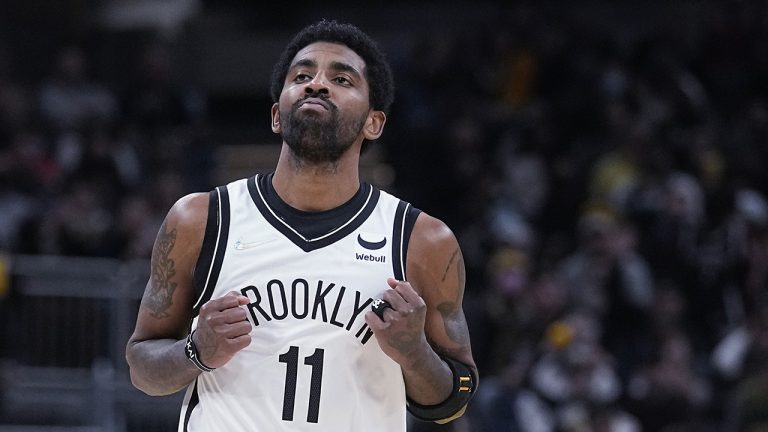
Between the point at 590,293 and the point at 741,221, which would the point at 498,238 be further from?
the point at 741,221

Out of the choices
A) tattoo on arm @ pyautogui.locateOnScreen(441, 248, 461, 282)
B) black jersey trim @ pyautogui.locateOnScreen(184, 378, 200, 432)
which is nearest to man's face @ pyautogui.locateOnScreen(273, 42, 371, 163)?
tattoo on arm @ pyautogui.locateOnScreen(441, 248, 461, 282)

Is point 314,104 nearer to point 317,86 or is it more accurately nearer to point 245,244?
point 317,86

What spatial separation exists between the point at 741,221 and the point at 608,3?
6222mm

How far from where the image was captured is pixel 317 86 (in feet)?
16.5

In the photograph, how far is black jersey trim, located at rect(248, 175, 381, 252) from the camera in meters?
5.03

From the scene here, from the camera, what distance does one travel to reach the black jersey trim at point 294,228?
5031 millimetres

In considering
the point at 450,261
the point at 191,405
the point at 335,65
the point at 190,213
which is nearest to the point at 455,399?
the point at 450,261

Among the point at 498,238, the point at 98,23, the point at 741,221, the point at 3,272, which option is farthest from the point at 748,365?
the point at 98,23

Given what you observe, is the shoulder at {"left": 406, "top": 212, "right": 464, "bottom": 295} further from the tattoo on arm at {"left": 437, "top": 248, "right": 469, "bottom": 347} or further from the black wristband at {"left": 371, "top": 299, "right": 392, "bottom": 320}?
the black wristband at {"left": 371, "top": 299, "right": 392, "bottom": 320}

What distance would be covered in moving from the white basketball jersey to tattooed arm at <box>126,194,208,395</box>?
7 centimetres

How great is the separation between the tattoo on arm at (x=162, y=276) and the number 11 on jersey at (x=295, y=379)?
0.54 metres

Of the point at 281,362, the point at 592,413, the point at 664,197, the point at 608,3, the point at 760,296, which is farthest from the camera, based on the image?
the point at 608,3

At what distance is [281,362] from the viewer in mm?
4863

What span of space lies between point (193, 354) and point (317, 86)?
107 centimetres
